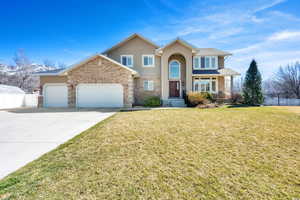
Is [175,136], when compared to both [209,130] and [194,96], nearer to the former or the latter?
[209,130]

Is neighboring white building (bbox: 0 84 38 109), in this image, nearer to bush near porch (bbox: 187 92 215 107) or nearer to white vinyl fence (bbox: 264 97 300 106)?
bush near porch (bbox: 187 92 215 107)

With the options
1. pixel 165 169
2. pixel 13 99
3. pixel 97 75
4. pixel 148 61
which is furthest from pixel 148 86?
pixel 13 99

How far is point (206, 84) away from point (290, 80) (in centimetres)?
1337

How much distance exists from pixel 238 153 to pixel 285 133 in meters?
3.08

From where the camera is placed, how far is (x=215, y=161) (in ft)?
11.3

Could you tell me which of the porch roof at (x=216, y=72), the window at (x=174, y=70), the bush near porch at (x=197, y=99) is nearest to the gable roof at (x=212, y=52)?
the porch roof at (x=216, y=72)

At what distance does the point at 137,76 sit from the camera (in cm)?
1658

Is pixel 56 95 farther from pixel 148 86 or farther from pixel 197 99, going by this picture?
pixel 197 99

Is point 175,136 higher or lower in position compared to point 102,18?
lower

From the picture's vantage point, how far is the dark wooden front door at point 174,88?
56.9 feet

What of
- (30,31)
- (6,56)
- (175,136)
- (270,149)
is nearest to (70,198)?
(175,136)

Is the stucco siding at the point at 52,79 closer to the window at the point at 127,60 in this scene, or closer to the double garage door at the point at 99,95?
the double garage door at the point at 99,95

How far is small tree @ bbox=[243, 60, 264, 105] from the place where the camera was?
14531 mm

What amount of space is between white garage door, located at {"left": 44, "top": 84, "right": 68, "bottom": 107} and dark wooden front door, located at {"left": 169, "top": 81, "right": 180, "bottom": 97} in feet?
38.9
